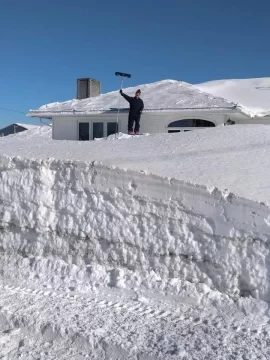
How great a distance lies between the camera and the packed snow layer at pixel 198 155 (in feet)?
18.9

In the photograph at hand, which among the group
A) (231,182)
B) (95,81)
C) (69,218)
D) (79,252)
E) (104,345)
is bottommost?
(104,345)

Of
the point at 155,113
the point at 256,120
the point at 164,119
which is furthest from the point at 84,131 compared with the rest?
the point at 256,120

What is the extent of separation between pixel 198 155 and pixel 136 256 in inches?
91.8

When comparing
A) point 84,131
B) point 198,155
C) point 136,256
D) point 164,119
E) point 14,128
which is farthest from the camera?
point 14,128

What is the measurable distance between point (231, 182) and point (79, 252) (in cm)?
220

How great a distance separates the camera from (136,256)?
557cm

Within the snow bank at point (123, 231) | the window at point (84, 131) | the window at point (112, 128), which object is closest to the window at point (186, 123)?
the window at point (112, 128)

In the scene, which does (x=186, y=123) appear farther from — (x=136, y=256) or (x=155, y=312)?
(x=155, y=312)

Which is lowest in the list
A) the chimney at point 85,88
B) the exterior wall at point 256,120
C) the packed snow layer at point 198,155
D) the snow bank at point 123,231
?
the snow bank at point 123,231

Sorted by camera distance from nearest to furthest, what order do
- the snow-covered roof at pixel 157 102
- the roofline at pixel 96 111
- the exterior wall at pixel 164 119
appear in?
the roofline at pixel 96 111, the exterior wall at pixel 164 119, the snow-covered roof at pixel 157 102

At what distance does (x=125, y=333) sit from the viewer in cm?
436

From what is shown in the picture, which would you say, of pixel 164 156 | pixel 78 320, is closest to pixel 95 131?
pixel 164 156

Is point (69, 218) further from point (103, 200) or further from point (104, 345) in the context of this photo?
point (104, 345)

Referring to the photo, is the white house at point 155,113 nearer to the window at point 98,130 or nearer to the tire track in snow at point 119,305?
the window at point 98,130
